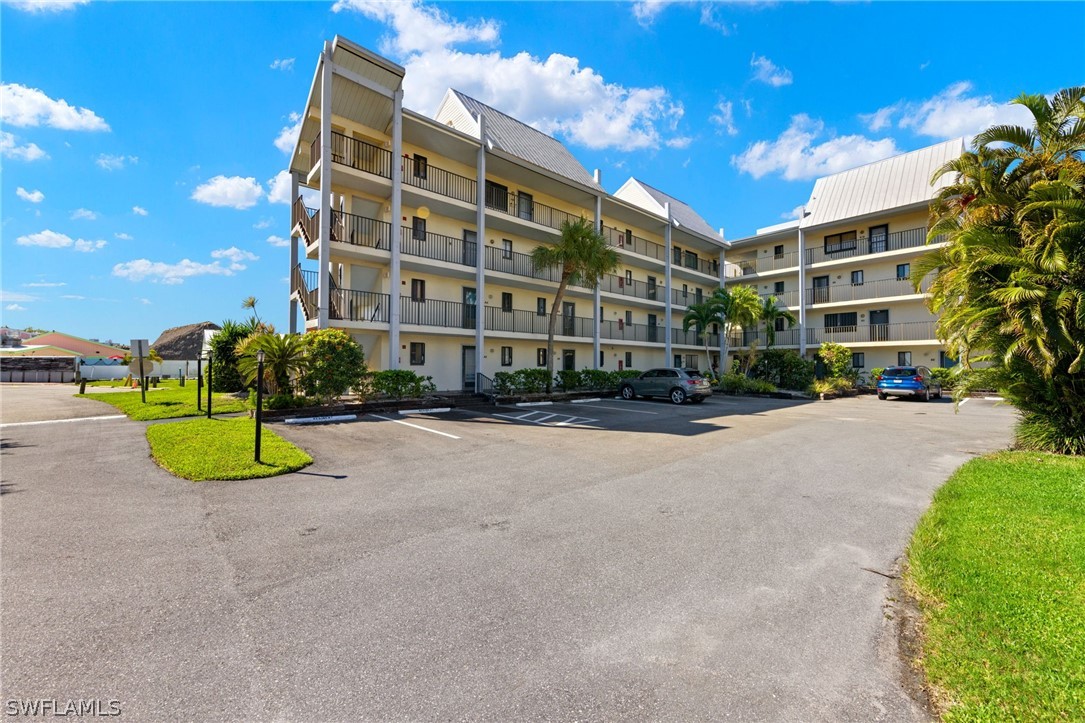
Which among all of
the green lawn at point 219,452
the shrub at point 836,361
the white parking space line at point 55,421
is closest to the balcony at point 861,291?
the shrub at point 836,361

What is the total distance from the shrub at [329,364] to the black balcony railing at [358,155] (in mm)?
7297

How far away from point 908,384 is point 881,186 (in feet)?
49.4

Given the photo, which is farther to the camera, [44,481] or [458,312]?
[458,312]

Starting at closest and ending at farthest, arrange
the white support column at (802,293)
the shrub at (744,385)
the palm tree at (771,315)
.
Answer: the shrub at (744,385), the palm tree at (771,315), the white support column at (802,293)

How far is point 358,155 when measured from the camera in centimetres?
1792

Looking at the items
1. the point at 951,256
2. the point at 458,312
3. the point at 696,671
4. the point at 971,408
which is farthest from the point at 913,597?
the point at 971,408

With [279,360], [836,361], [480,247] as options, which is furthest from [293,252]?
[836,361]

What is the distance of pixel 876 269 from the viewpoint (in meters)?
29.0

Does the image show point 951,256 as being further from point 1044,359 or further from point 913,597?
point 913,597

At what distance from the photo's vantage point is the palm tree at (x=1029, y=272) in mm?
8352

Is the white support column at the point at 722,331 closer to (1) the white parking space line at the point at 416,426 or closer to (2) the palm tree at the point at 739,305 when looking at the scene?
(2) the palm tree at the point at 739,305

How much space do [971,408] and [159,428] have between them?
2874cm

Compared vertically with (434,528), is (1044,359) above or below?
above

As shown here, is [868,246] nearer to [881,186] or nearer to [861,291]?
[861,291]
